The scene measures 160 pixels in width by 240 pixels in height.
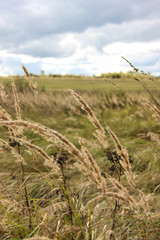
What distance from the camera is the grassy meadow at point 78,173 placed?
96 centimetres

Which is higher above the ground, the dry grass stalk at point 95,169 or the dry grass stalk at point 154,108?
the dry grass stalk at point 154,108

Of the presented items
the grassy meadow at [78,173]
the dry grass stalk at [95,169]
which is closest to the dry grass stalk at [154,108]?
the grassy meadow at [78,173]

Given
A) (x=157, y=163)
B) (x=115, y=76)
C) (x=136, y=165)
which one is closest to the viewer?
(x=157, y=163)

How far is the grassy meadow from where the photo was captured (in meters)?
0.96

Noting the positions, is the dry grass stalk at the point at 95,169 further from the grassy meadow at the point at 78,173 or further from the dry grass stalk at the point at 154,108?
the dry grass stalk at the point at 154,108

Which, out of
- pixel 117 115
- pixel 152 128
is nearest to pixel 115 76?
pixel 117 115

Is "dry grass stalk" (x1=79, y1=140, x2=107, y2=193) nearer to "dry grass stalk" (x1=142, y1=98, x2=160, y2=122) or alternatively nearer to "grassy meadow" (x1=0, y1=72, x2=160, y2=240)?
"grassy meadow" (x1=0, y1=72, x2=160, y2=240)

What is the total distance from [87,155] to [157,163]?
263cm

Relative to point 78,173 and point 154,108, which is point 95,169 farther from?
point 78,173

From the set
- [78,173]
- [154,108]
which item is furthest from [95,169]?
[78,173]

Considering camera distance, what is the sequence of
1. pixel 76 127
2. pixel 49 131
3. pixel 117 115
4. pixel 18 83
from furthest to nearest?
pixel 18 83 → pixel 117 115 → pixel 76 127 → pixel 49 131

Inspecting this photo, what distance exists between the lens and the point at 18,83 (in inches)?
502

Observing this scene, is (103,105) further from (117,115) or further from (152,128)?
(152,128)

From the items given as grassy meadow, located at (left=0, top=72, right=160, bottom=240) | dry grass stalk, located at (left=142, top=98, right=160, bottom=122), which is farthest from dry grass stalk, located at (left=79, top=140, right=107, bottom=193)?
dry grass stalk, located at (left=142, top=98, right=160, bottom=122)
